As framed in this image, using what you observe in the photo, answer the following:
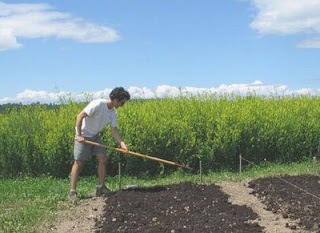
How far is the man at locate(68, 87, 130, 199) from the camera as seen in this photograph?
24.7ft

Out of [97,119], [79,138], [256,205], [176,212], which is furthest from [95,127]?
[256,205]

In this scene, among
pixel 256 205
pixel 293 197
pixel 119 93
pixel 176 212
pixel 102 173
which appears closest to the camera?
pixel 176 212

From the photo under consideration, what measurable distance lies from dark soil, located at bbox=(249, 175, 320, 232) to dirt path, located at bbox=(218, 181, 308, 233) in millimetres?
96

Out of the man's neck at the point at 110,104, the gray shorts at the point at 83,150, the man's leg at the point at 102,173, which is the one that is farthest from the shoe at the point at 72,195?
the man's neck at the point at 110,104

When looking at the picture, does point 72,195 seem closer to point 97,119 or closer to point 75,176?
point 75,176

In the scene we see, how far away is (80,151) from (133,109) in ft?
11.8

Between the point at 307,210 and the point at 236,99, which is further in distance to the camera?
the point at 236,99

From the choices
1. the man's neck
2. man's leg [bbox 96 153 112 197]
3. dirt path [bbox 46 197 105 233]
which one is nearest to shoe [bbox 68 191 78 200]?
dirt path [bbox 46 197 105 233]

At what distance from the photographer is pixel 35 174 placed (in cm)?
1127

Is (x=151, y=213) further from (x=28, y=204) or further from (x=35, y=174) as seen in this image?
(x=35, y=174)

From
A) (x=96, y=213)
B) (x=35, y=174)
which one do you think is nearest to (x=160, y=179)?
(x=35, y=174)

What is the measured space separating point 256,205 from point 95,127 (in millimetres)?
2535

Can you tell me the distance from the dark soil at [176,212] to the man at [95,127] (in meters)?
0.64

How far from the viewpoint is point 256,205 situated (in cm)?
711
